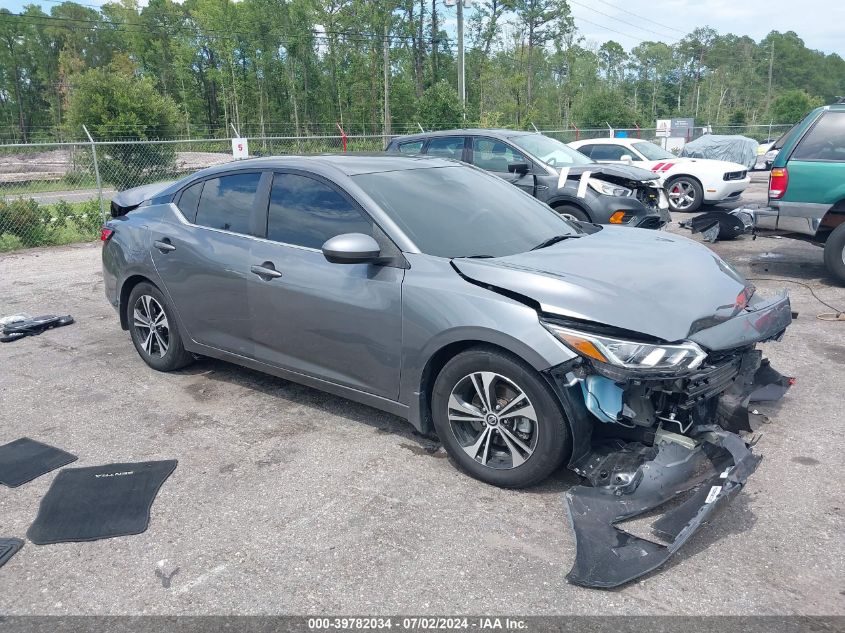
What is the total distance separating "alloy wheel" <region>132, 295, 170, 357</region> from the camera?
17.2 ft

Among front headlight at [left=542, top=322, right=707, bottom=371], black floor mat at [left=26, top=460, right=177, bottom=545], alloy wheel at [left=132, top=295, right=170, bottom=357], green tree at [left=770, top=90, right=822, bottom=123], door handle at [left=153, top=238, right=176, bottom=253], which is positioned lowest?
black floor mat at [left=26, top=460, right=177, bottom=545]

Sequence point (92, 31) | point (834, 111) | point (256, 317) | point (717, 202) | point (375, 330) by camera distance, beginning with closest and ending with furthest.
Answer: point (375, 330) < point (256, 317) < point (834, 111) < point (717, 202) < point (92, 31)

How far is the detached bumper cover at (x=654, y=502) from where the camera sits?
2795mm

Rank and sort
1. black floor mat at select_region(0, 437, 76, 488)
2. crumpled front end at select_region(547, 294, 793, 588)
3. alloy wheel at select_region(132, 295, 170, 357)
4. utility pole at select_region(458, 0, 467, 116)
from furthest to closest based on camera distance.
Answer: utility pole at select_region(458, 0, 467, 116), alloy wheel at select_region(132, 295, 170, 357), black floor mat at select_region(0, 437, 76, 488), crumpled front end at select_region(547, 294, 793, 588)

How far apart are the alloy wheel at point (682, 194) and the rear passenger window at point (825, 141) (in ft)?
20.8

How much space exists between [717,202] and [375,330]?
11752mm

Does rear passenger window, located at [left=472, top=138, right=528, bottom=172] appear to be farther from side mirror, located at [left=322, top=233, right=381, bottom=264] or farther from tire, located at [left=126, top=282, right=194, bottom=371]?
side mirror, located at [left=322, top=233, right=381, bottom=264]

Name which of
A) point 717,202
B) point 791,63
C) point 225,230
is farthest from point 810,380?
point 791,63

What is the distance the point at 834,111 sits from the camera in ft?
24.3

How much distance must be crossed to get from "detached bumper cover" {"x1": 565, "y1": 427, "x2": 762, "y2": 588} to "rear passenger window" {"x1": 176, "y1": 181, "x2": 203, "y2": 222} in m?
3.34

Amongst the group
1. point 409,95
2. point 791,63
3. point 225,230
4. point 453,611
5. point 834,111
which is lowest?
point 453,611

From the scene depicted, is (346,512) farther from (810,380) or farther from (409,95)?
(409,95)

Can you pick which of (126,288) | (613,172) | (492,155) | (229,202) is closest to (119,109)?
(492,155)

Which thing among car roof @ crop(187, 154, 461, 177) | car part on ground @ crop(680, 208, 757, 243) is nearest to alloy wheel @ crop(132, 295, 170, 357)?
car roof @ crop(187, 154, 461, 177)
